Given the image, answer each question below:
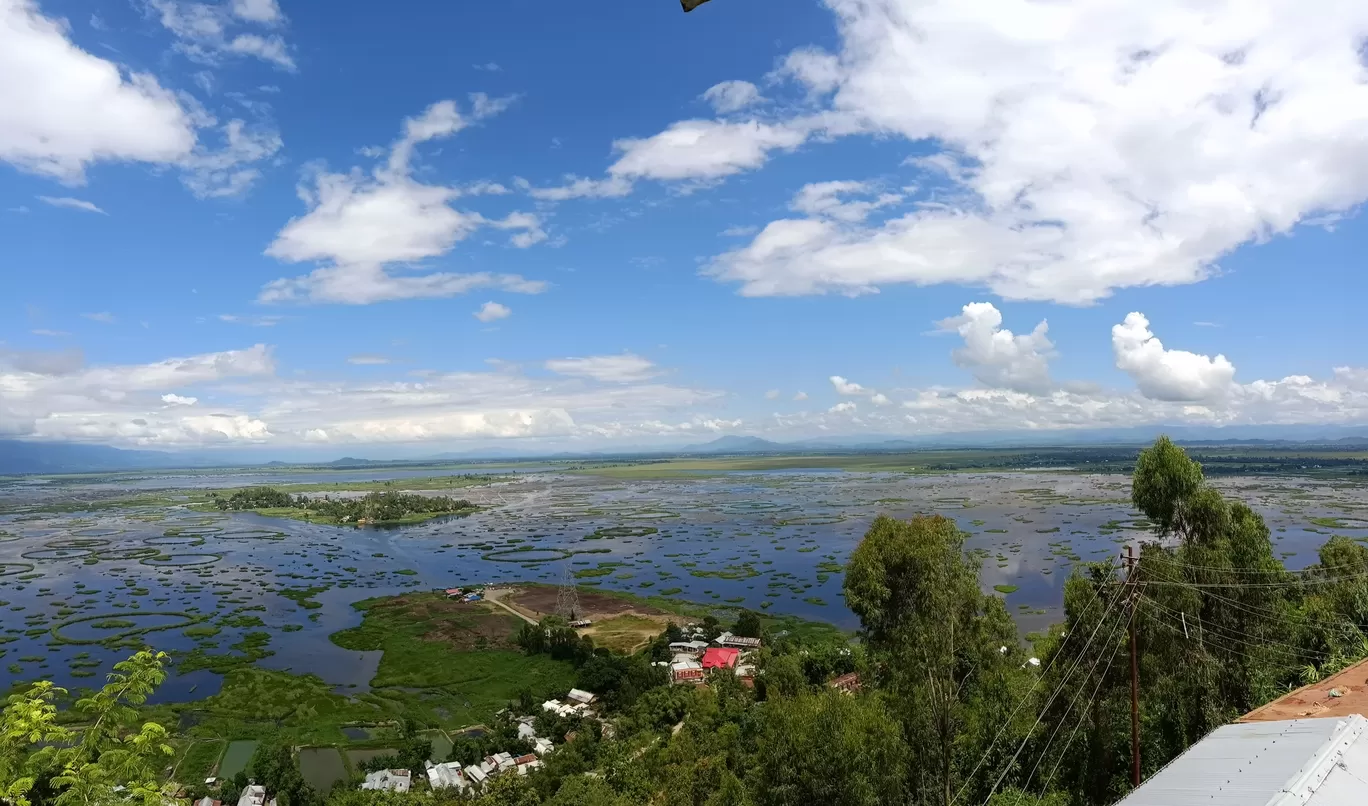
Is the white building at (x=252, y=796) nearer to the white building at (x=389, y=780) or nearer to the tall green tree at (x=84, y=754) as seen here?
the white building at (x=389, y=780)

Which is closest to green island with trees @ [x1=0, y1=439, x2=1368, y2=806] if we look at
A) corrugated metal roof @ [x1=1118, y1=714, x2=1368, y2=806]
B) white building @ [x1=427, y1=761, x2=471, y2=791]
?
white building @ [x1=427, y1=761, x2=471, y2=791]

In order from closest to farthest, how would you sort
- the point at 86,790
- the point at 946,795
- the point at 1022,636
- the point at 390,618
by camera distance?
the point at 86,790, the point at 946,795, the point at 1022,636, the point at 390,618

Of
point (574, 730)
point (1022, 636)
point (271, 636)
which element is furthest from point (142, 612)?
point (1022, 636)

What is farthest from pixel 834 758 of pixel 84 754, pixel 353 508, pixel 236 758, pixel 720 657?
pixel 353 508

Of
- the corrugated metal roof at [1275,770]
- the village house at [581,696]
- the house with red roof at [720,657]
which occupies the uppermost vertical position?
the corrugated metal roof at [1275,770]

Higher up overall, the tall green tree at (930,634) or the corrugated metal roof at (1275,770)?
the corrugated metal roof at (1275,770)

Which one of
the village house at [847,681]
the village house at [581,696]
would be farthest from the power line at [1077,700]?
the village house at [581,696]

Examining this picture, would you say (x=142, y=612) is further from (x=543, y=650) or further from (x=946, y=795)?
(x=946, y=795)

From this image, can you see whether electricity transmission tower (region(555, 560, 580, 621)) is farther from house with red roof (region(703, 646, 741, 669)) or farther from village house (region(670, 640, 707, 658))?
house with red roof (region(703, 646, 741, 669))
